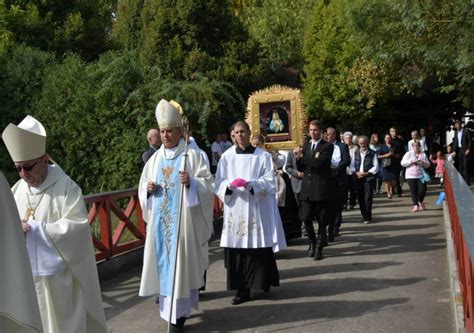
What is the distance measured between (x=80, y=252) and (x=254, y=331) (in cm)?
227

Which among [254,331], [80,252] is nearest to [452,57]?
[254,331]

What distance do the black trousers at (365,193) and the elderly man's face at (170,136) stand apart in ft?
23.0

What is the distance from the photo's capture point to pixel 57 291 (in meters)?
4.49

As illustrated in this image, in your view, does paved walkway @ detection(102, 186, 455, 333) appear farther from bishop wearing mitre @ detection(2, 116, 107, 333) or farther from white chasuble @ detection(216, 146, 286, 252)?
bishop wearing mitre @ detection(2, 116, 107, 333)

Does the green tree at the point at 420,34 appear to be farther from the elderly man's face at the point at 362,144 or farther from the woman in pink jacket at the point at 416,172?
the elderly man's face at the point at 362,144

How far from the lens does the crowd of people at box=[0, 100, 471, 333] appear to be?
14.4 feet

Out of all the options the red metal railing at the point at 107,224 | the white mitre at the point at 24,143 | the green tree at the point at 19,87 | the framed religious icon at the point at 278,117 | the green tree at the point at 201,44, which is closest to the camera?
the white mitre at the point at 24,143

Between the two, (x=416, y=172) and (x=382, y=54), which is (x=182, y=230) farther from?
(x=382, y=54)

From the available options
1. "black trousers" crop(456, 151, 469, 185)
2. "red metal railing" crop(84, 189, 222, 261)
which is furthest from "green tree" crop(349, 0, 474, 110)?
"red metal railing" crop(84, 189, 222, 261)

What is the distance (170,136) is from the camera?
6.61m

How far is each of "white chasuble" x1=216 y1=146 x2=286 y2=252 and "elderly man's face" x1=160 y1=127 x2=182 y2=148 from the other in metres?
0.99

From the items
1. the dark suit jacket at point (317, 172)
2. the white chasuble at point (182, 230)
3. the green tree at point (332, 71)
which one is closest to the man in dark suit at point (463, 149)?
the green tree at point (332, 71)

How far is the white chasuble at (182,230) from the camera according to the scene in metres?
6.31

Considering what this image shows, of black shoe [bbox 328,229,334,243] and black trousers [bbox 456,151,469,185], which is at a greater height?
black trousers [bbox 456,151,469,185]
